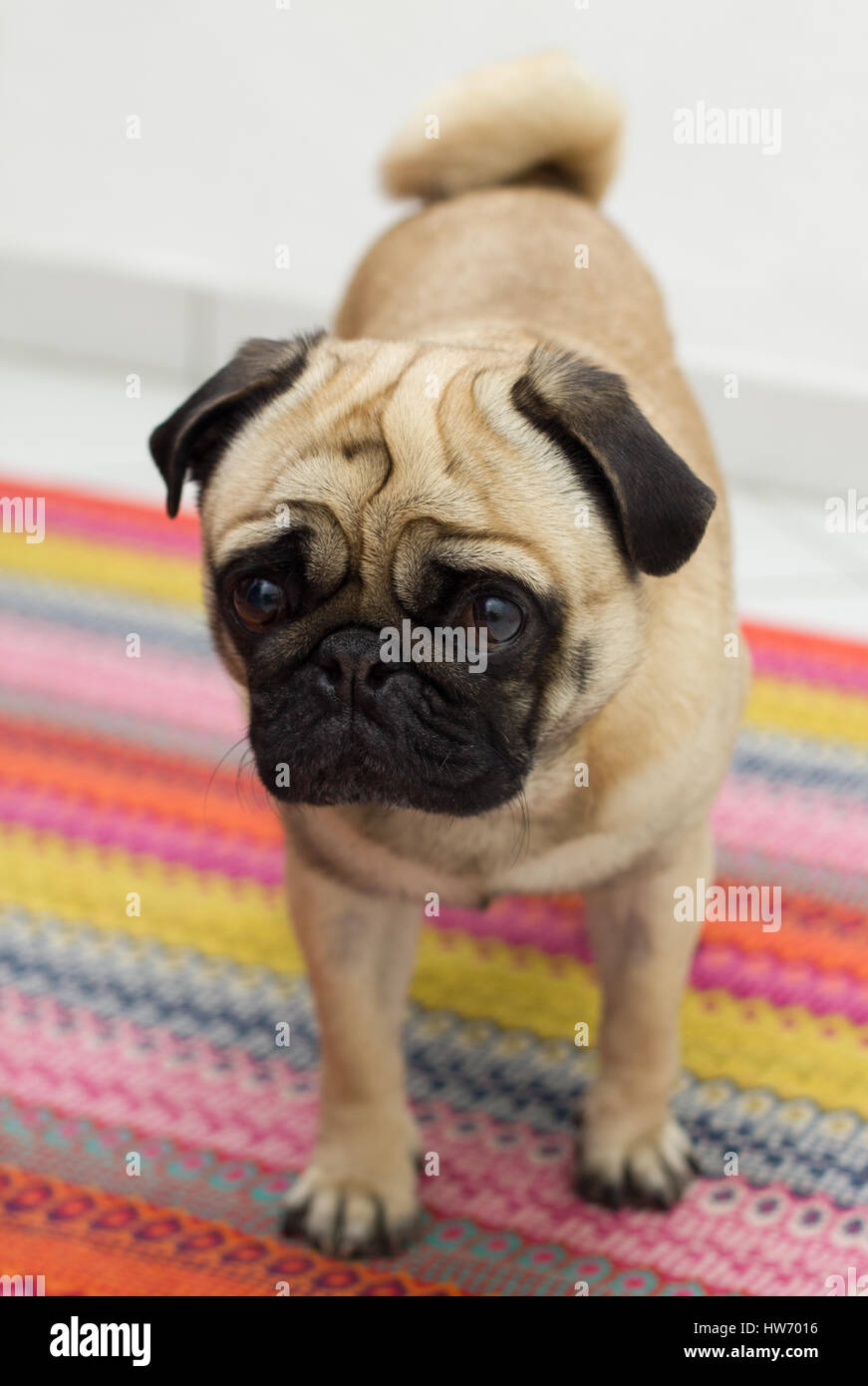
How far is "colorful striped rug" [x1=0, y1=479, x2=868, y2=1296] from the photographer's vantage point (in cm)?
146

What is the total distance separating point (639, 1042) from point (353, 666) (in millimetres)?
575

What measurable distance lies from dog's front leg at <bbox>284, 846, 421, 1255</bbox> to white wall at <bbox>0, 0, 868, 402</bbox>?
2.07 metres

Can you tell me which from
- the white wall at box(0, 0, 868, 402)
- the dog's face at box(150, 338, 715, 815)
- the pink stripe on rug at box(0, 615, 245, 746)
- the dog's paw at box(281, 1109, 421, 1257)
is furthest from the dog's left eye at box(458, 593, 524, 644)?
the white wall at box(0, 0, 868, 402)

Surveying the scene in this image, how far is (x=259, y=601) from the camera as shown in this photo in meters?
1.25

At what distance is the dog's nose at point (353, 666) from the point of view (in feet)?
3.89

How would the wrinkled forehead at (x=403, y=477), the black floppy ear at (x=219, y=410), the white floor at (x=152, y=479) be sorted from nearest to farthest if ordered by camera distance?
the wrinkled forehead at (x=403, y=477), the black floppy ear at (x=219, y=410), the white floor at (x=152, y=479)

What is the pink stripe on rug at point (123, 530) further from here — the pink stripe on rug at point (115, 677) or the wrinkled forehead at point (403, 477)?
the wrinkled forehead at point (403, 477)

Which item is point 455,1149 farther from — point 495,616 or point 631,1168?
point 495,616

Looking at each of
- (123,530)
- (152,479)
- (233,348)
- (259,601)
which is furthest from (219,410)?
(233,348)

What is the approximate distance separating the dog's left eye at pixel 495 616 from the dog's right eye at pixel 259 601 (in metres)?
0.16

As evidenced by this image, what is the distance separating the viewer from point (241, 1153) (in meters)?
1.59

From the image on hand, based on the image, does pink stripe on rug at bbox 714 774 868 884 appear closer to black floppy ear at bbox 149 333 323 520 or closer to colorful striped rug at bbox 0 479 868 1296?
colorful striped rug at bbox 0 479 868 1296

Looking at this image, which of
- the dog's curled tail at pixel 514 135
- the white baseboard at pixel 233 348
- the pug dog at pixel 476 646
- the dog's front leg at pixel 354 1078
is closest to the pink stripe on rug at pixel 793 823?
the pug dog at pixel 476 646
